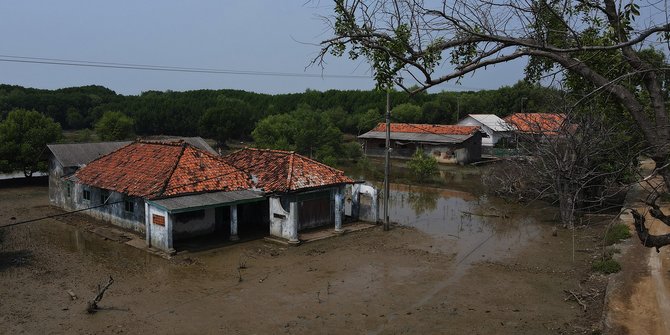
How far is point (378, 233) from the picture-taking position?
2325cm

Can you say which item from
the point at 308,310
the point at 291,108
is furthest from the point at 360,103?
the point at 308,310

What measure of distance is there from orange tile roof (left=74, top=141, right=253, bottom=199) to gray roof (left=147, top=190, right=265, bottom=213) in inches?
11.6

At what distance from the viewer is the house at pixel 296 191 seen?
2150 centimetres

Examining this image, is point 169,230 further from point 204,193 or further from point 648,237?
point 648,237

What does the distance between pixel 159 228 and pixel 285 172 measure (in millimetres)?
5880

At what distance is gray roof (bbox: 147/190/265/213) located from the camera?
19.3 meters

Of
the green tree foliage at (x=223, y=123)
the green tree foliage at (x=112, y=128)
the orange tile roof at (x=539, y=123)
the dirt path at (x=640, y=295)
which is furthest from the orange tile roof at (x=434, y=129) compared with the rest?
the dirt path at (x=640, y=295)

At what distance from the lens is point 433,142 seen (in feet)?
162

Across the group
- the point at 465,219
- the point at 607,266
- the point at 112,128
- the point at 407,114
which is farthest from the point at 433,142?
the point at 607,266

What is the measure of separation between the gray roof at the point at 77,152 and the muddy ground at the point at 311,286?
5.78 meters

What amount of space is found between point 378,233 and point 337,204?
220 centimetres

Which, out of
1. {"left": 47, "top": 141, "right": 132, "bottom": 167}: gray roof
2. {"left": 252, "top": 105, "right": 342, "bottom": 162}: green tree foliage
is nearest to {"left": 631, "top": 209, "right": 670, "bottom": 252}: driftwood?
{"left": 47, "top": 141, "right": 132, "bottom": 167}: gray roof

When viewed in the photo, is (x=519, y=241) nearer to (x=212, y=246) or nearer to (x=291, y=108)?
(x=212, y=246)

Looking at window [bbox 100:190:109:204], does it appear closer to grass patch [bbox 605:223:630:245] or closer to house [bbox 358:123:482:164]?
grass patch [bbox 605:223:630:245]
